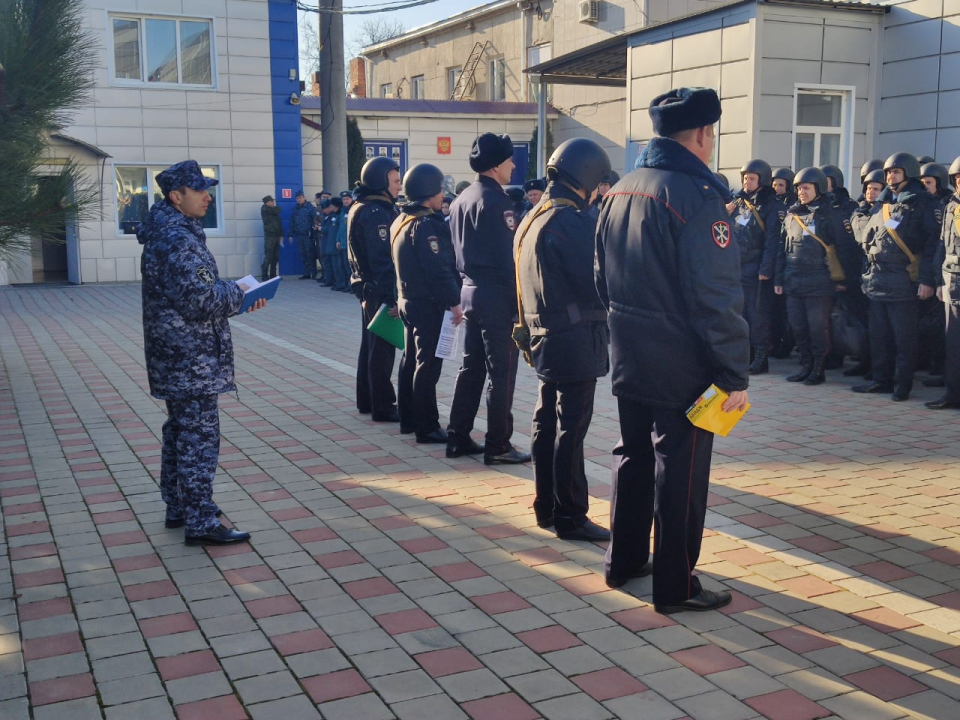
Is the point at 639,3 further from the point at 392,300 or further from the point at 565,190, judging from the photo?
the point at 565,190

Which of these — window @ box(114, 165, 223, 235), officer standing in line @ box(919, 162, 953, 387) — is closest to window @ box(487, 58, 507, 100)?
window @ box(114, 165, 223, 235)

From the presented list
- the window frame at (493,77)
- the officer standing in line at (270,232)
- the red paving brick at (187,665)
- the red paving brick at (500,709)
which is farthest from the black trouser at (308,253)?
the red paving brick at (500,709)

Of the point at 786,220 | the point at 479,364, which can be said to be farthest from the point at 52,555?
the point at 786,220

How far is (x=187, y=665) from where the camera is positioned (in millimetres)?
3717

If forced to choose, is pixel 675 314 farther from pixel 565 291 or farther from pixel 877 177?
pixel 877 177

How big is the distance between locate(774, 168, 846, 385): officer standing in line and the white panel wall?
568 inches

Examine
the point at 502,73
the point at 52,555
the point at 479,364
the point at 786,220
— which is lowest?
the point at 52,555

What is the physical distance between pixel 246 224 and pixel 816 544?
1854 cm

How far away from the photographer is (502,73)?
1265 inches

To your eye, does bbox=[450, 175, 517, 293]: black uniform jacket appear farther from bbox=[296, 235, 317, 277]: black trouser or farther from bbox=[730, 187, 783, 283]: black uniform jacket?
bbox=[296, 235, 317, 277]: black trouser

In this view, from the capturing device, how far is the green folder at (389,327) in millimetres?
7664

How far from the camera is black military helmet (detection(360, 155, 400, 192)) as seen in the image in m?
7.73

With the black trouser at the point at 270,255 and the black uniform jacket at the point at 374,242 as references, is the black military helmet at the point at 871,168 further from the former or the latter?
the black trouser at the point at 270,255

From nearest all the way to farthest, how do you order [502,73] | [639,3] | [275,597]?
[275,597]
[639,3]
[502,73]
